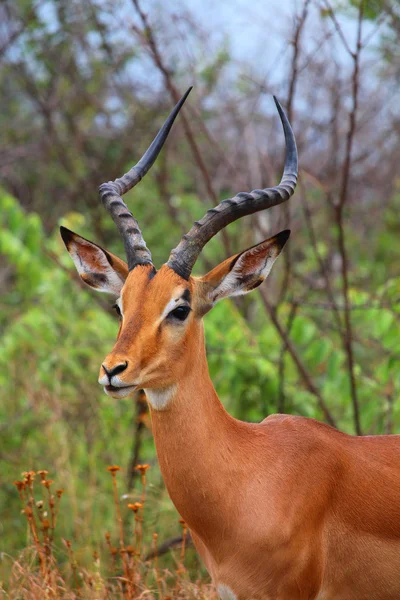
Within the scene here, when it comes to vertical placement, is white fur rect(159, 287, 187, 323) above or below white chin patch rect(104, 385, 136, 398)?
above

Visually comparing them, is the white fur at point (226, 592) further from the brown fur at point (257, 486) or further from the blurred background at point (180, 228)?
the blurred background at point (180, 228)

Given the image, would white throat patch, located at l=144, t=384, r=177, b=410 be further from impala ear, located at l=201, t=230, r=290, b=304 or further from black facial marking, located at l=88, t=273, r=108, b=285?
black facial marking, located at l=88, t=273, r=108, b=285

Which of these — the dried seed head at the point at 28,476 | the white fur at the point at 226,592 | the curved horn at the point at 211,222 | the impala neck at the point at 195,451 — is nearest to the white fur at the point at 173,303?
the curved horn at the point at 211,222

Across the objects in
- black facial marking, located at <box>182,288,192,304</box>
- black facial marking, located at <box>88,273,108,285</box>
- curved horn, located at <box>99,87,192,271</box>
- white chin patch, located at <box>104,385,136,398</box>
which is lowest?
white chin patch, located at <box>104,385,136,398</box>

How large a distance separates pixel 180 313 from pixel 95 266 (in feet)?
2.67

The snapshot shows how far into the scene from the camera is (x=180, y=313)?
4250mm

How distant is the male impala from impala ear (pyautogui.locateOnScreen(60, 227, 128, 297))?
0.25 m

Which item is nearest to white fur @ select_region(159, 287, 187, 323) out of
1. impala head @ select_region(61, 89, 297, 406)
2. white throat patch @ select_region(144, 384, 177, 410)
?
impala head @ select_region(61, 89, 297, 406)

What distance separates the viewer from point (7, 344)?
9039mm

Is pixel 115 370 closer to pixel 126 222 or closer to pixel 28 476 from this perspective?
pixel 126 222

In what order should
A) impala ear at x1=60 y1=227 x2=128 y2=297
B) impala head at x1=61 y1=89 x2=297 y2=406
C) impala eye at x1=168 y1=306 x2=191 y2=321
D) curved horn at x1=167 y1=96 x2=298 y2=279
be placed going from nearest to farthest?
impala head at x1=61 y1=89 x2=297 y2=406 < impala eye at x1=168 y1=306 x2=191 y2=321 < curved horn at x1=167 y1=96 x2=298 y2=279 < impala ear at x1=60 y1=227 x2=128 y2=297

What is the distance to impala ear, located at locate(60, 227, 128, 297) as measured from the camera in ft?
15.5

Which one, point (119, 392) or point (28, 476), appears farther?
point (28, 476)

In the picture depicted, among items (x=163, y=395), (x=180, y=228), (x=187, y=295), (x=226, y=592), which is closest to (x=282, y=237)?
(x=187, y=295)
